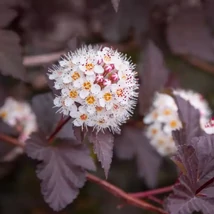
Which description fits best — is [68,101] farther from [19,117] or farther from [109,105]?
[19,117]

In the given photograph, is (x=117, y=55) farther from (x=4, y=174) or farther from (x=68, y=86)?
(x=4, y=174)

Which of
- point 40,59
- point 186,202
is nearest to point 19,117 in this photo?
point 40,59

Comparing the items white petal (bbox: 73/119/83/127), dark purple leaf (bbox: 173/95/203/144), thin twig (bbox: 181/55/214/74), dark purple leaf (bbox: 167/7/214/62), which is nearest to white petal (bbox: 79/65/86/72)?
white petal (bbox: 73/119/83/127)

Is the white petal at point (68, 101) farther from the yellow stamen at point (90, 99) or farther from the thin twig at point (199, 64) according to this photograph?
the thin twig at point (199, 64)

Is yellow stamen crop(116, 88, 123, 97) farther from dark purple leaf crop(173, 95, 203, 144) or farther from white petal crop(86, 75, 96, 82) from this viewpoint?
dark purple leaf crop(173, 95, 203, 144)

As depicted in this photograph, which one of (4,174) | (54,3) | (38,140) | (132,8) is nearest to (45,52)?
(54,3)
